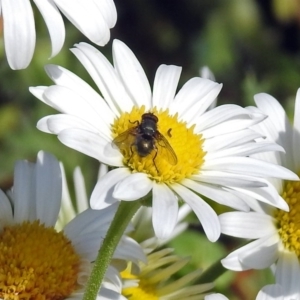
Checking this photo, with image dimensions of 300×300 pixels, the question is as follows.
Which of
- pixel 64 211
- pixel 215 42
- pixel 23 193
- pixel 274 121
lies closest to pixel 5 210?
pixel 23 193

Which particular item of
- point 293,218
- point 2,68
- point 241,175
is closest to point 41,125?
point 241,175

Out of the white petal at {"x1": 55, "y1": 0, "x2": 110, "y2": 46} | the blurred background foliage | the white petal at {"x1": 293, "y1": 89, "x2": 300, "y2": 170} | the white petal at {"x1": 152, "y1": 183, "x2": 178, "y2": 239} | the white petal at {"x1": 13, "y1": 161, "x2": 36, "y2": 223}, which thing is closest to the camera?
the white petal at {"x1": 152, "y1": 183, "x2": 178, "y2": 239}

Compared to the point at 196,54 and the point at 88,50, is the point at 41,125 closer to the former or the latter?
the point at 88,50

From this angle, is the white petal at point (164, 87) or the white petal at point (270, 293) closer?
the white petal at point (270, 293)

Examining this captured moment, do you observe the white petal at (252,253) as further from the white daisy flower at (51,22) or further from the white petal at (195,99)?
the white daisy flower at (51,22)

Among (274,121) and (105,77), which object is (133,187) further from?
(274,121)

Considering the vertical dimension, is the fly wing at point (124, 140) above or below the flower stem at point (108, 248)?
above

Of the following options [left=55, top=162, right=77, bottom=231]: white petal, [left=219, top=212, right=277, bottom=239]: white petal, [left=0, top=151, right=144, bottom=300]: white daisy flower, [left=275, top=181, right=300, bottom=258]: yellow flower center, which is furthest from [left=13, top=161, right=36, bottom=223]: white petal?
[left=275, top=181, right=300, bottom=258]: yellow flower center

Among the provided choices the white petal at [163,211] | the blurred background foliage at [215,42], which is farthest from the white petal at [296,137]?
the blurred background foliage at [215,42]

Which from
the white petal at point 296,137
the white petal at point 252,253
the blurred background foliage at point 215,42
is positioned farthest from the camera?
the blurred background foliage at point 215,42

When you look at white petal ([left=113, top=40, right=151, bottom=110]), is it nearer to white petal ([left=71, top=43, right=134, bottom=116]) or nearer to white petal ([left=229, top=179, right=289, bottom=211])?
white petal ([left=71, top=43, right=134, bottom=116])
